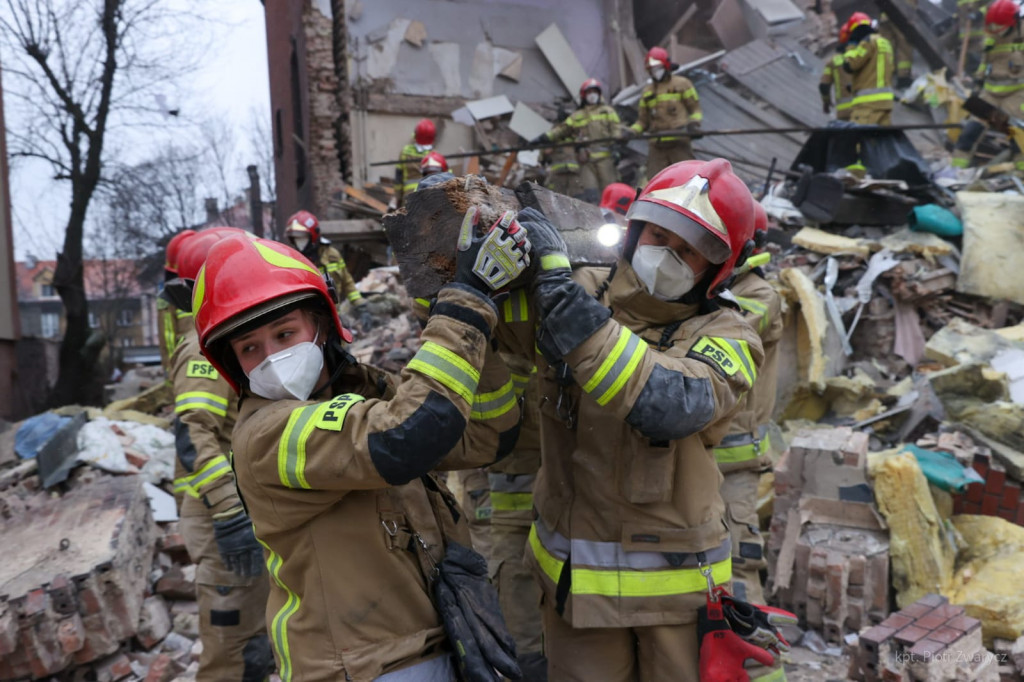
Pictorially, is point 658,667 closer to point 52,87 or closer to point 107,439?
point 107,439

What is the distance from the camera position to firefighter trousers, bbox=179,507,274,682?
3.55 m

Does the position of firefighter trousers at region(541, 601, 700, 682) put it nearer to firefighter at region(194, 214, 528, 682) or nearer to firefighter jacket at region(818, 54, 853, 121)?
firefighter at region(194, 214, 528, 682)

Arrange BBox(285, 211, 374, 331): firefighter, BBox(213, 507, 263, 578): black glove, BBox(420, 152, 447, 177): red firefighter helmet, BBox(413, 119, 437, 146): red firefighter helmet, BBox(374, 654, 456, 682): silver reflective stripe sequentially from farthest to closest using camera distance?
BBox(413, 119, 437, 146): red firefighter helmet → BBox(420, 152, 447, 177): red firefighter helmet → BBox(285, 211, 374, 331): firefighter → BBox(213, 507, 263, 578): black glove → BBox(374, 654, 456, 682): silver reflective stripe

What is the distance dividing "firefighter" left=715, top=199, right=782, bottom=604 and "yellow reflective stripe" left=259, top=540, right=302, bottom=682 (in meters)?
2.28

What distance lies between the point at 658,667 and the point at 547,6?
17575 mm

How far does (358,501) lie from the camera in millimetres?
1851

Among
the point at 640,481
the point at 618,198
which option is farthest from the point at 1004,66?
the point at 640,481

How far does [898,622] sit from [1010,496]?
5.98 ft

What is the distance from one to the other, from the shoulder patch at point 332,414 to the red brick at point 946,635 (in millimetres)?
3114

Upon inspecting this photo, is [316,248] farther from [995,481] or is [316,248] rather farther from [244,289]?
[995,481]

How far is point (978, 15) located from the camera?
16672 millimetres

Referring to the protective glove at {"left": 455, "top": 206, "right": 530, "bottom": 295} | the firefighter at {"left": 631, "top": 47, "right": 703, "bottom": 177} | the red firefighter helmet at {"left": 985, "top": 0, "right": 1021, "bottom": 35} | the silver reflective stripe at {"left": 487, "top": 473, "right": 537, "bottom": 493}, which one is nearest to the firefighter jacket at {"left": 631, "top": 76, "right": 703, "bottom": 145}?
the firefighter at {"left": 631, "top": 47, "right": 703, "bottom": 177}

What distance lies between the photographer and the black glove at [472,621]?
6.08ft

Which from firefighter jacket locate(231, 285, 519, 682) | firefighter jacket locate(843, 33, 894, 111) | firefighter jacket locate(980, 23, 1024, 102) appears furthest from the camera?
firefighter jacket locate(980, 23, 1024, 102)
